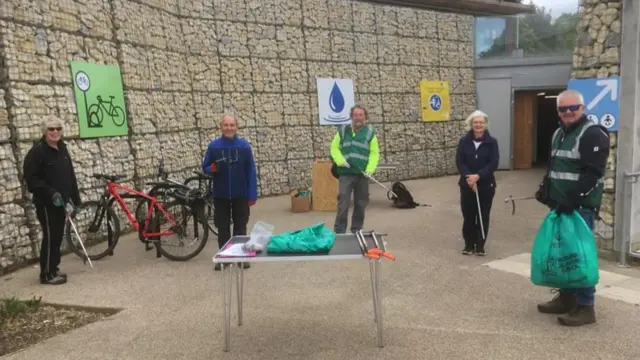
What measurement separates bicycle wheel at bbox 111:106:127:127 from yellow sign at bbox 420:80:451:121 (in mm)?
8826

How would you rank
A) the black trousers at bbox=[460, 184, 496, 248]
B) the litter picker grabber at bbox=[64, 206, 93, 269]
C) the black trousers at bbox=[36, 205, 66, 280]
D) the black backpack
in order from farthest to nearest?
the black backpack < the black trousers at bbox=[460, 184, 496, 248] < the litter picker grabber at bbox=[64, 206, 93, 269] < the black trousers at bbox=[36, 205, 66, 280]

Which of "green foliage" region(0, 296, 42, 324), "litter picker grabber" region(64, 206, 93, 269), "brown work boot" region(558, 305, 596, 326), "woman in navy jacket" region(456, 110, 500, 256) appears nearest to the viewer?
"brown work boot" region(558, 305, 596, 326)

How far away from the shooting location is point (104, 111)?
25.9ft

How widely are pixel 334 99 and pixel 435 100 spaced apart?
3689 millimetres

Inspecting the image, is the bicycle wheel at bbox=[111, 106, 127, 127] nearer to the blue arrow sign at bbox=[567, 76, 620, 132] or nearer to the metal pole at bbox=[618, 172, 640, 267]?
A: the blue arrow sign at bbox=[567, 76, 620, 132]

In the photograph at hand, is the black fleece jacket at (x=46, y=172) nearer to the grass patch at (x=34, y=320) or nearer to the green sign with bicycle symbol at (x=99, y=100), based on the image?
the grass patch at (x=34, y=320)

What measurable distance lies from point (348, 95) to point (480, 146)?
281 inches

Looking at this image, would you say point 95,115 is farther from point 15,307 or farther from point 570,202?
point 570,202

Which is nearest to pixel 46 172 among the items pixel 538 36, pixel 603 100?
pixel 603 100

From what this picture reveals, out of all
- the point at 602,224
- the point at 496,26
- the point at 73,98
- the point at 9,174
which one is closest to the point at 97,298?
the point at 9,174

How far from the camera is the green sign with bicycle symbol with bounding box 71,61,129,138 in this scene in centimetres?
746

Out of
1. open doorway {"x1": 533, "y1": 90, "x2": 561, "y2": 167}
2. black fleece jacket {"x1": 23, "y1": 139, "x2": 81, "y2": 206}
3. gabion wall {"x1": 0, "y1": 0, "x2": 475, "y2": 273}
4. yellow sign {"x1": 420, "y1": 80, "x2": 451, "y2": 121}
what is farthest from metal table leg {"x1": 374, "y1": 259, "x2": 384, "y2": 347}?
open doorway {"x1": 533, "y1": 90, "x2": 561, "y2": 167}

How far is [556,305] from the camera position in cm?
448

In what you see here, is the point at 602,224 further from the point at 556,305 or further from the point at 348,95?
the point at 348,95
